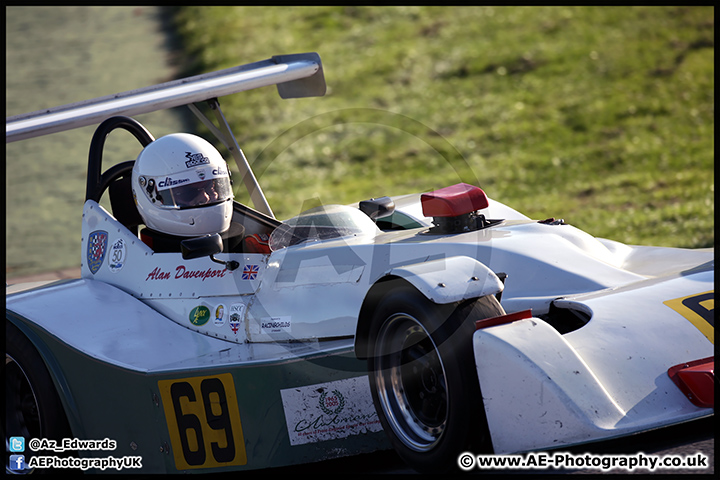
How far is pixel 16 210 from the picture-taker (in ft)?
50.6

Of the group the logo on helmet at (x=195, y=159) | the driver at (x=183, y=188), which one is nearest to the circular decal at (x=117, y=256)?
the driver at (x=183, y=188)

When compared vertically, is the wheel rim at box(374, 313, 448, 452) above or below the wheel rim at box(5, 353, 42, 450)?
above

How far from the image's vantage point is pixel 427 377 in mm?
3686

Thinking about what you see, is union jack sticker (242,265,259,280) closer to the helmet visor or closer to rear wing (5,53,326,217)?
the helmet visor

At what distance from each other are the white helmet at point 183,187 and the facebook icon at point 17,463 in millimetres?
1610

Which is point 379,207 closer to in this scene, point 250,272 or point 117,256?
point 250,272

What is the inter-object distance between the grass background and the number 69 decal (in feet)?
20.5

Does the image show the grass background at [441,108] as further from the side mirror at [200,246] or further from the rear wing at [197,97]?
the side mirror at [200,246]

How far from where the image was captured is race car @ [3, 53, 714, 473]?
3445mm

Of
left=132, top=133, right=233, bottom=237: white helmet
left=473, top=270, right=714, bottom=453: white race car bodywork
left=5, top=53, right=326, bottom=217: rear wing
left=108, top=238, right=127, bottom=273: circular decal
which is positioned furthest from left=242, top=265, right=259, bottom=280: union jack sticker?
left=5, top=53, right=326, bottom=217: rear wing

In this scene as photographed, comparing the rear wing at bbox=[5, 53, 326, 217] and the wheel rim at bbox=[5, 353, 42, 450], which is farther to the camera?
the rear wing at bbox=[5, 53, 326, 217]

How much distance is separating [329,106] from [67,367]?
1454cm

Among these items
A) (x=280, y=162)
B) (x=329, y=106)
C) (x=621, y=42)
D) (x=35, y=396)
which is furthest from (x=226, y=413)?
(x=621, y=42)

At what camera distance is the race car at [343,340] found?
3.45 metres
